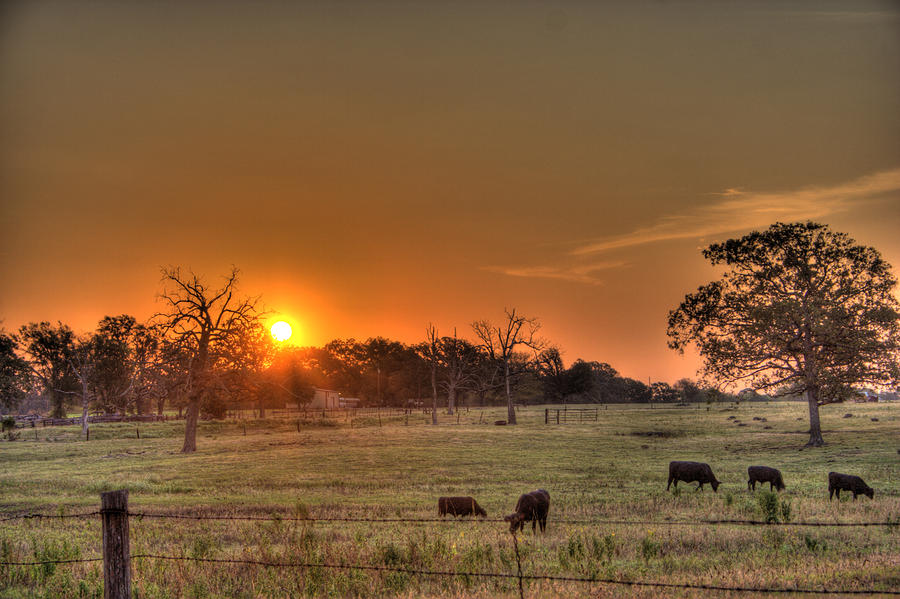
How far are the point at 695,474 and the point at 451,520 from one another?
38.1 feet

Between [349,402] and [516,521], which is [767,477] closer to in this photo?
[516,521]

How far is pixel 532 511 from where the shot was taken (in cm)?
1593

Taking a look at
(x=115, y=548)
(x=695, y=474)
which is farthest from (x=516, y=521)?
(x=695, y=474)

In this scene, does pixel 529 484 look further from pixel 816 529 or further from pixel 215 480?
pixel 215 480

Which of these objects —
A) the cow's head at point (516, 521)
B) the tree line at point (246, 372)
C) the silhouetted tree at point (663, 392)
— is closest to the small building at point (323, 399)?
the tree line at point (246, 372)

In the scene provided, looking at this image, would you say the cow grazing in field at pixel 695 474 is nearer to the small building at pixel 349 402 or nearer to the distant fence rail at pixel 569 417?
the distant fence rail at pixel 569 417

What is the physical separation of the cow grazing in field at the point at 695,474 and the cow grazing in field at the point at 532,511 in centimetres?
958

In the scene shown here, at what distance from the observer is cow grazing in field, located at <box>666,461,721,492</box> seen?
24000mm

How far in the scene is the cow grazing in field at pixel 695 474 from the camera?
2400 cm

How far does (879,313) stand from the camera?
4162 cm

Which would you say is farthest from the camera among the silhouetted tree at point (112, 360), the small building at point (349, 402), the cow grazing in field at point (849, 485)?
the small building at point (349, 402)

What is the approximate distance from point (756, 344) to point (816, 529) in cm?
3166

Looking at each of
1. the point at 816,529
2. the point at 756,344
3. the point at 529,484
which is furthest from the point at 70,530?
the point at 756,344

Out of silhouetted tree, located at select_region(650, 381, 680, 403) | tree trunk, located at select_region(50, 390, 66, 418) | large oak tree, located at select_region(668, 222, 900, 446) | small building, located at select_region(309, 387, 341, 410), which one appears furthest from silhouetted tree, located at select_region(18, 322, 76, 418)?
silhouetted tree, located at select_region(650, 381, 680, 403)
